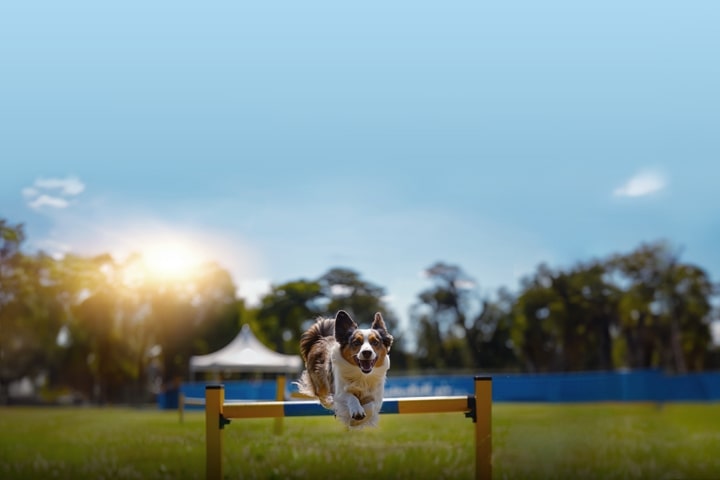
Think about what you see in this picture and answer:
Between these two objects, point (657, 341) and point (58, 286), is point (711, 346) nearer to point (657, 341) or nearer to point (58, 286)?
point (657, 341)

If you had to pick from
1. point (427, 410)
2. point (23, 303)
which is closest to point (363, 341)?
point (427, 410)

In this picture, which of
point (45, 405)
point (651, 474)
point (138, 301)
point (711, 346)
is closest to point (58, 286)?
point (138, 301)

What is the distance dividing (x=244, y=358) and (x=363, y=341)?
1100 centimetres

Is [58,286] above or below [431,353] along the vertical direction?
above

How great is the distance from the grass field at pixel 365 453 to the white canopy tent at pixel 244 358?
126 cm

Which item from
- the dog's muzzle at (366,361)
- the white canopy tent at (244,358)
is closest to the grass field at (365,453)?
the white canopy tent at (244,358)

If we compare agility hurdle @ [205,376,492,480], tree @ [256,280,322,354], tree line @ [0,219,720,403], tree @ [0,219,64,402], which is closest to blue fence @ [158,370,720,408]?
tree line @ [0,219,720,403]

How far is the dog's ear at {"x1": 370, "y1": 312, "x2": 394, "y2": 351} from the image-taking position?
4262 millimetres

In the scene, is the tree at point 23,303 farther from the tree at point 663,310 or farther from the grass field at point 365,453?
the tree at point 663,310

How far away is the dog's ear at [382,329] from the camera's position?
4.26m

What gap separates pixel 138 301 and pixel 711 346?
33.7 m

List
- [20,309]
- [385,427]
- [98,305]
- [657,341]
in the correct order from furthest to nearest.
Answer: [657,341] → [20,309] → [98,305] → [385,427]

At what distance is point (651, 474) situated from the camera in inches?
346

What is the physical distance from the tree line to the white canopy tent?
284 mm
